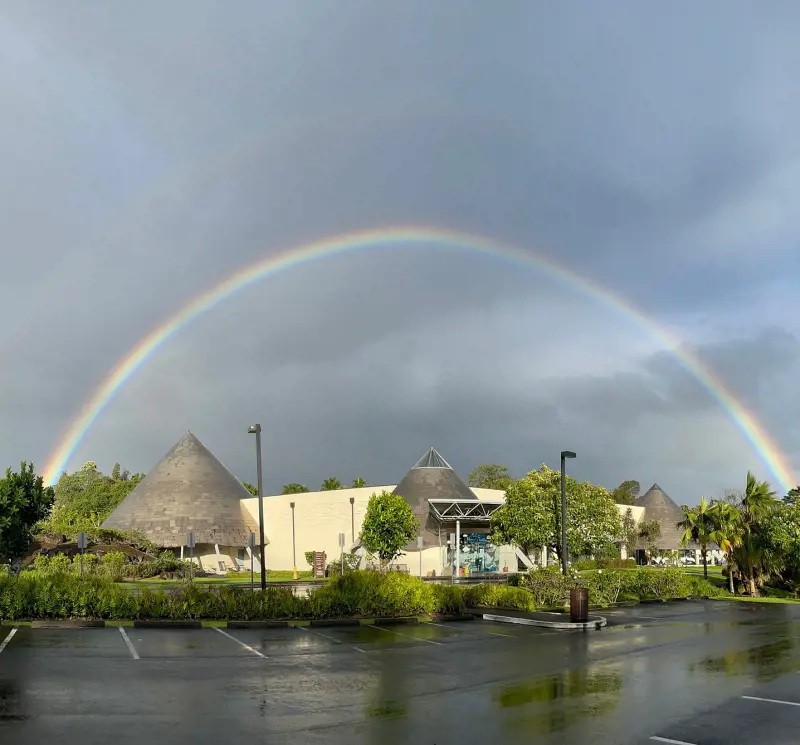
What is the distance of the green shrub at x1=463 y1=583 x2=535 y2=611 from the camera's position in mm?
28000

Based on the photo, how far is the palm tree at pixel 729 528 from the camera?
47375 millimetres

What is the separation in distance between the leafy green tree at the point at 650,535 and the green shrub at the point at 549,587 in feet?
184

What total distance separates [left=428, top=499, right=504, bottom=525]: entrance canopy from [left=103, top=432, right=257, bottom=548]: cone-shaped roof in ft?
65.7

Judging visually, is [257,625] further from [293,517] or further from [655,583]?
[293,517]

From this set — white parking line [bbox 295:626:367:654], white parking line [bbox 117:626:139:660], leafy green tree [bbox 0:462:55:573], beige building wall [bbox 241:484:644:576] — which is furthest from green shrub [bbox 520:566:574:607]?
beige building wall [bbox 241:484:644:576]

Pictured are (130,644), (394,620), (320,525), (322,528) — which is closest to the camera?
→ (130,644)

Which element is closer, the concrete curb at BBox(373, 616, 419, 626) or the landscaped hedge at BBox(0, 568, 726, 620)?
the landscaped hedge at BBox(0, 568, 726, 620)

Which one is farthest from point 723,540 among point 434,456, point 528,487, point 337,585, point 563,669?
point 563,669

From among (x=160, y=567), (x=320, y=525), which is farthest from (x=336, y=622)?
(x=320, y=525)

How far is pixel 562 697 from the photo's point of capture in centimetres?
1257

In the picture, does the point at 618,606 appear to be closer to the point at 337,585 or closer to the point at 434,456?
the point at 337,585

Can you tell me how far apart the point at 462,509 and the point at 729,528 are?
19919mm

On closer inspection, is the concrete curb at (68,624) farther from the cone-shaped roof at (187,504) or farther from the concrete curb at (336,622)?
the cone-shaped roof at (187,504)

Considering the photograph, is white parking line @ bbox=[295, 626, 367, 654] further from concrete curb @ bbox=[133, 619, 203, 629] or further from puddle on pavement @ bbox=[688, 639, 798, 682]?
puddle on pavement @ bbox=[688, 639, 798, 682]
